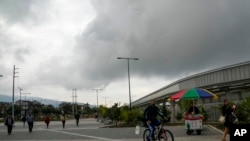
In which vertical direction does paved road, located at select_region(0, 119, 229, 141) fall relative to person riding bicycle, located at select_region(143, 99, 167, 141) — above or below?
below

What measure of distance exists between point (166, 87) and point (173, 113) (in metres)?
15.6

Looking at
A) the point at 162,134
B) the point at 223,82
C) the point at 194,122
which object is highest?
the point at 223,82

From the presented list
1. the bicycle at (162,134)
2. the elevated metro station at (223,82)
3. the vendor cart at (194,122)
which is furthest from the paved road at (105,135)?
the elevated metro station at (223,82)

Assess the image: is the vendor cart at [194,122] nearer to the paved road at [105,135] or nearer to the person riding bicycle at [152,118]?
the paved road at [105,135]

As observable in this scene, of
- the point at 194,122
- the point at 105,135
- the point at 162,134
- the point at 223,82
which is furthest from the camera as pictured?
the point at 223,82

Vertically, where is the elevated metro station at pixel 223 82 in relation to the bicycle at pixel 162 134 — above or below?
above

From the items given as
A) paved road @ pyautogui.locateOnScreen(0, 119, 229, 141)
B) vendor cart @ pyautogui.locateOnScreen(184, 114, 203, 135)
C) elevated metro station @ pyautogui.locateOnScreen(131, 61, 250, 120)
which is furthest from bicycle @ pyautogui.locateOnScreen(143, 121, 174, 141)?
elevated metro station @ pyautogui.locateOnScreen(131, 61, 250, 120)

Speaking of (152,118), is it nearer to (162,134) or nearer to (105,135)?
(162,134)

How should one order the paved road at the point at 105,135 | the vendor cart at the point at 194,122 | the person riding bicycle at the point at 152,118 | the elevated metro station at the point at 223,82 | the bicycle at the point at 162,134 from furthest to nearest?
1. the elevated metro station at the point at 223,82
2. the vendor cart at the point at 194,122
3. the paved road at the point at 105,135
4. the person riding bicycle at the point at 152,118
5. the bicycle at the point at 162,134

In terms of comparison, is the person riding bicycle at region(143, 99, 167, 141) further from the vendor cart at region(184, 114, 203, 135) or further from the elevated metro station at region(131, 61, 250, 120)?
the elevated metro station at region(131, 61, 250, 120)

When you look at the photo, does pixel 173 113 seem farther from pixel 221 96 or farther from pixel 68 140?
pixel 68 140

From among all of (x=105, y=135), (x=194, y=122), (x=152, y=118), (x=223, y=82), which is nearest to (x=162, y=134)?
(x=152, y=118)

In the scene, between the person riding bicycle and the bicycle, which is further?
the person riding bicycle

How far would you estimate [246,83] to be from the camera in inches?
1394
